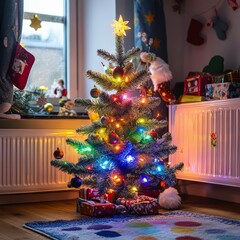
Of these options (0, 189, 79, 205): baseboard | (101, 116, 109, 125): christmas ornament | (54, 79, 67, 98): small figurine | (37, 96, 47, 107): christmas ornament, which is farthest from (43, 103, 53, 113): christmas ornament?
(101, 116, 109, 125): christmas ornament

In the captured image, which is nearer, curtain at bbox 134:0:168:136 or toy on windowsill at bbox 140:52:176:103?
toy on windowsill at bbox 140:52:176:103

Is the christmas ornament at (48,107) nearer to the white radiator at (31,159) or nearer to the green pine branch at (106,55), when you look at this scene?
the white radiator at (31,159)

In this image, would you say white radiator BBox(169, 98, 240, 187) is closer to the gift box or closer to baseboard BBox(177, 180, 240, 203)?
the gift box

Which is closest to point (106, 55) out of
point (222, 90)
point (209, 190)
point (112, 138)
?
point (112, 138)

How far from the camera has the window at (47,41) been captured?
395 cm

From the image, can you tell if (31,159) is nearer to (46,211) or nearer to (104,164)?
(46,211)

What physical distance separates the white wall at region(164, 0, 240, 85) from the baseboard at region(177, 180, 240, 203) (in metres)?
Result: 0.80

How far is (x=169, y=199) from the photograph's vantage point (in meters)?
3.12

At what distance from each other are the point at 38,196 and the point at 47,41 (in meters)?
1.23

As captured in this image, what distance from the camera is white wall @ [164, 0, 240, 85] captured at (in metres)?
3.55

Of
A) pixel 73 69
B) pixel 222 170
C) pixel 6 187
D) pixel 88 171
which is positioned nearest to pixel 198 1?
pixel 73 69

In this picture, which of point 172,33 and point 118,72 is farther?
point 172,33

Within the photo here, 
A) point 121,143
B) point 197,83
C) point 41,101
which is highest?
point 197,83

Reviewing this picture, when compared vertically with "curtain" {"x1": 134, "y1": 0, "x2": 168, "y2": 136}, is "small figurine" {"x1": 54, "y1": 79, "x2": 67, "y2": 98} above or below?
below
